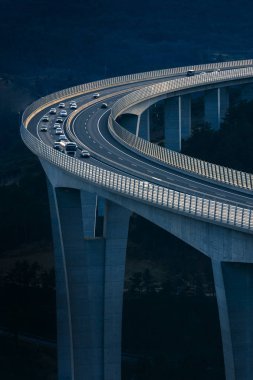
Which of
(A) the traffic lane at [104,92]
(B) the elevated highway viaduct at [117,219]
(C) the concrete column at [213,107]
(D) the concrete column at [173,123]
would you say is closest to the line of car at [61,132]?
(B) the elevated highway viaduct at [117,219]

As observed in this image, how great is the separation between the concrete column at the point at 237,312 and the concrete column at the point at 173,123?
7504 centimetres

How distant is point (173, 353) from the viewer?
84.4m

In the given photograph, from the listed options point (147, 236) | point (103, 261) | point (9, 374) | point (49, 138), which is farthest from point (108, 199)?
point (147, 236)

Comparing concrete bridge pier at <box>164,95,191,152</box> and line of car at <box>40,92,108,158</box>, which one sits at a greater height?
concrete bridge pier at <box>164,95,191,152</box>

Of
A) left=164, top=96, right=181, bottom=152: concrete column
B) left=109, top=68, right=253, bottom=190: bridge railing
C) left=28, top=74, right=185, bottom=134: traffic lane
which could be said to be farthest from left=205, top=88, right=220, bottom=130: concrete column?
left=164, top=96, right=181, bottom=152: concrete column

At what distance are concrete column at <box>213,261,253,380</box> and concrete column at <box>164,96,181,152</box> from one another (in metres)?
75.0

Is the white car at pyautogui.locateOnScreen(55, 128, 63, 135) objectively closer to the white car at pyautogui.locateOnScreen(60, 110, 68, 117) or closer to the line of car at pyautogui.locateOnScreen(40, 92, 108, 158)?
the line of car at pyautogui.locateOnScreen(40, 92, 108, 158)

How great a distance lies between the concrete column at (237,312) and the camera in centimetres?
5388

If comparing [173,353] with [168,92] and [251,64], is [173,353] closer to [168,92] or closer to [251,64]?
[168,92]

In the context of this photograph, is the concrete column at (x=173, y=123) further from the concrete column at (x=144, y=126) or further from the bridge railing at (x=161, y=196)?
the bridge railing at (x=161, y=196)

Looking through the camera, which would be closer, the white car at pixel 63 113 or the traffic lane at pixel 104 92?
the white car at pixel 63 113

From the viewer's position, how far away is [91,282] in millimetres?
76562

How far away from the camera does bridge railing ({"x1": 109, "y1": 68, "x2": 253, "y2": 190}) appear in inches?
3024

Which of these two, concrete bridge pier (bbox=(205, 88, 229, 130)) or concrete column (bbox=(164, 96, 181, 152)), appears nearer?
concrete column (bbox=(164, 96, 181, 152))
